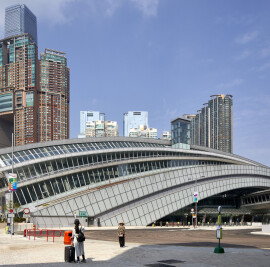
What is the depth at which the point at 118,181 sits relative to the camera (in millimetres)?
80938

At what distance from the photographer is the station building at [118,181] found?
6962cm

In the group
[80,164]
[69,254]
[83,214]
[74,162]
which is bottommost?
[83,214]

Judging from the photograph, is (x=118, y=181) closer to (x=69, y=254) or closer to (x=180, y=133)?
(x=180, y=133)

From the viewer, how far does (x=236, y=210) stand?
95.2m

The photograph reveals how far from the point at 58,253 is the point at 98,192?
1840 inches

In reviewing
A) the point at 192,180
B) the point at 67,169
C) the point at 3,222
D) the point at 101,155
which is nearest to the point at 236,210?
the point at 192,180

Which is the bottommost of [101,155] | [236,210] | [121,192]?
[236,210]

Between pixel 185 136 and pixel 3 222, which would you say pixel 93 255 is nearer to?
pixel 3 222

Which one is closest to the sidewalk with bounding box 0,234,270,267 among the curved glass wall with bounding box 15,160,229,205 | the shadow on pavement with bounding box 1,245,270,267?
the shadow on pavement with bounding box 1,245,270,267

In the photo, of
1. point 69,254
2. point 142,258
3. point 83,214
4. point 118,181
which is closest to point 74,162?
point 118,181

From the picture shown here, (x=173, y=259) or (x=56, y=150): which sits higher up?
(x=56, y=150)

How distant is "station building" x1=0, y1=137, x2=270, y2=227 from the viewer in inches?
2741

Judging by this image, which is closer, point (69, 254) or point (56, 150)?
point (69, 254)

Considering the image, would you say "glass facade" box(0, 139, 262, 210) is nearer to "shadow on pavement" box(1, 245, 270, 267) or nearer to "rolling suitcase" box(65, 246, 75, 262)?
"shadow on pavement" box(1, 245, 270, 267)
